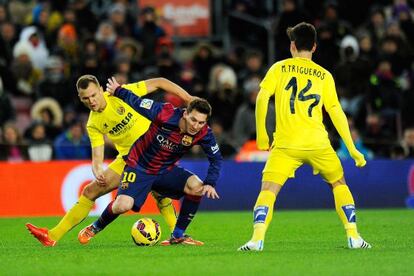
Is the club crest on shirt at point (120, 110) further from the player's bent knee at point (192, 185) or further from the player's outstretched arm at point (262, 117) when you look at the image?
the player's outstretched arm at point (262, 117)

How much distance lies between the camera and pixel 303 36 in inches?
437

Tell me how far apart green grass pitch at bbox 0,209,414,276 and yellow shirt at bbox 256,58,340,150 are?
1.08m

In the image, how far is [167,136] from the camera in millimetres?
11773

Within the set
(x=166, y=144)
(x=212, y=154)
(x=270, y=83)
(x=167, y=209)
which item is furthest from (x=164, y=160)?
(x=270, y=83)

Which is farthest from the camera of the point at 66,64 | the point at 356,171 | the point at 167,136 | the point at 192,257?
the point at 66,64

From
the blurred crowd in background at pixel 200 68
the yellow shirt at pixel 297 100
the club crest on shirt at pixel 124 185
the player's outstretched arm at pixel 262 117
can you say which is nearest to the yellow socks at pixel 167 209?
the club crest on shirt at pixel 124 185

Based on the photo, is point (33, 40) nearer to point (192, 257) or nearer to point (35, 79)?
point (35, 79)

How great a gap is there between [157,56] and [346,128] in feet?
37.1

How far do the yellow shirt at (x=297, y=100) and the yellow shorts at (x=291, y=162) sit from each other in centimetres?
6

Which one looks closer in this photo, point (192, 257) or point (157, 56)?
point (192, 257)

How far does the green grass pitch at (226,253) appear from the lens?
31.9 ft

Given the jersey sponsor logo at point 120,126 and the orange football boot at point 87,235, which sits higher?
the jersey sponsor logo at point 120,126

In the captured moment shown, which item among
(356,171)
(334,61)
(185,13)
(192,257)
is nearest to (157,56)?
(185,13)

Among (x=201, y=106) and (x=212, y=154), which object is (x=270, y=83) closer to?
(x=201, y=106)
